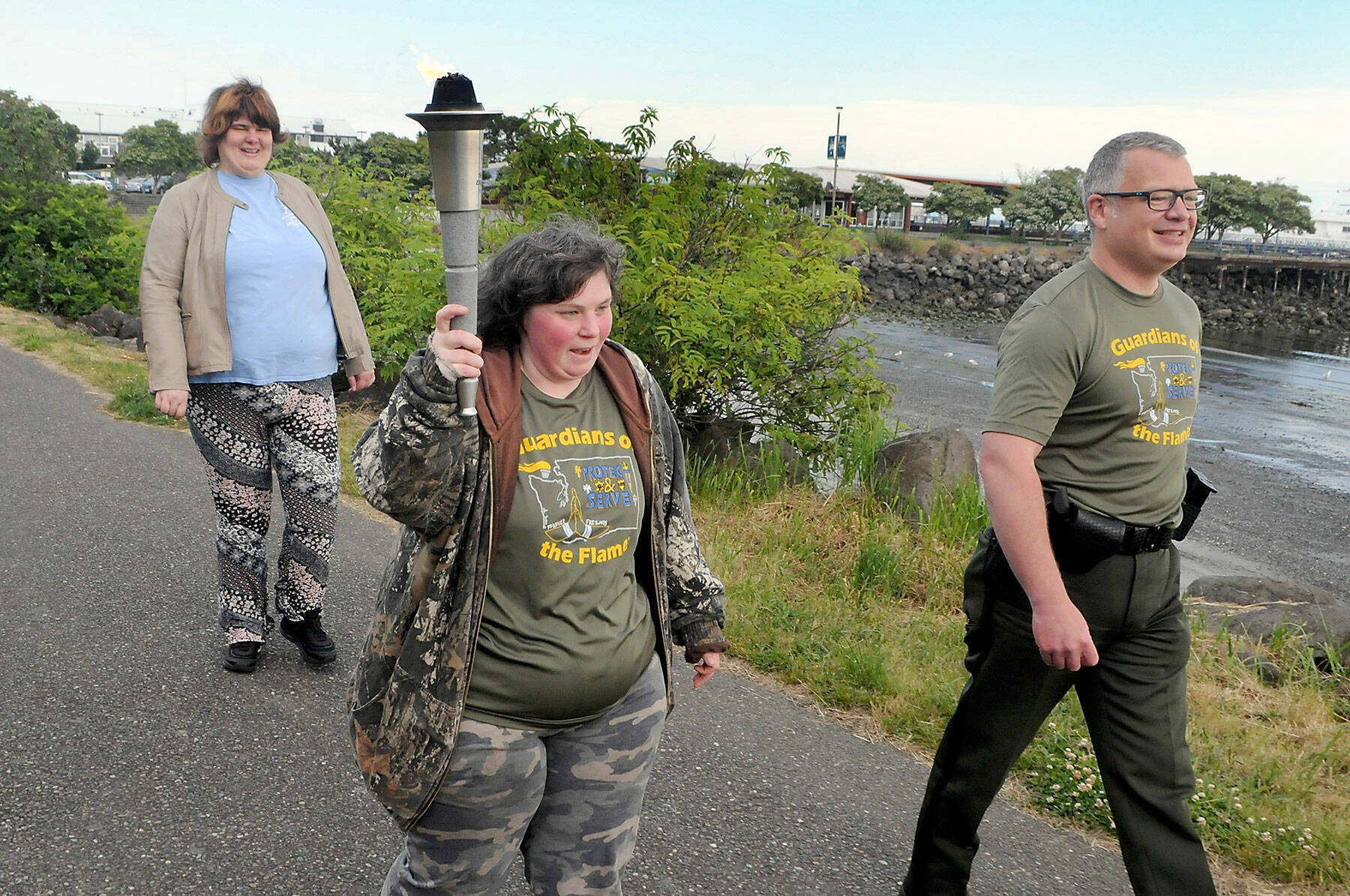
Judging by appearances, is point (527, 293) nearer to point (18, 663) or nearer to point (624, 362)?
point (624, 362)

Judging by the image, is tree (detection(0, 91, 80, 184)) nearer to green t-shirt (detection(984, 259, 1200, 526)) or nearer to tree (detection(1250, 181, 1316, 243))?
green t-shirt (detection(984, 259, 1200, 526))

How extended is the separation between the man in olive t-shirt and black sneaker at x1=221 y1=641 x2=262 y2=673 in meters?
2.96

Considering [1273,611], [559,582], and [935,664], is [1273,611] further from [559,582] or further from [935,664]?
[559,582]

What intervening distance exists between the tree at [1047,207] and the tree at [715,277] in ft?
275

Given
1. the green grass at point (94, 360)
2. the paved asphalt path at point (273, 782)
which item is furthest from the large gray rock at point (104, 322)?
the paved asphalt path at point (273, 782)

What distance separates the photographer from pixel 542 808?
7.79 feet

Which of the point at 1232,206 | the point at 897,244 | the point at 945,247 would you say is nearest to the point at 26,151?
the point at 897,244

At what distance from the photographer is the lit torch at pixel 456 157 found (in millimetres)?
1776

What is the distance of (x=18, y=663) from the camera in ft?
15.0

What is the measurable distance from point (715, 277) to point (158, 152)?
99.6m

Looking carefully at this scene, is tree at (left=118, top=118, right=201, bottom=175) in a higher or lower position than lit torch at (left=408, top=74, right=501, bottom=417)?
higher

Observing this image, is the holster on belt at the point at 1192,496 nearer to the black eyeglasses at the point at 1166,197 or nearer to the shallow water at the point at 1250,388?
the black eyeglasses at the point at 1166,197

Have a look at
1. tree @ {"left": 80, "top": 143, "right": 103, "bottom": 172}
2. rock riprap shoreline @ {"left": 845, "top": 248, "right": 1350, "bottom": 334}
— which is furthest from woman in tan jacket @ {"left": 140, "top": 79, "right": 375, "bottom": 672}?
tree @ {"left": 80, "top": 143, "right": 103, "bottom": 172}

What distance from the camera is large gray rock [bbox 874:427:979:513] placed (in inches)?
301
